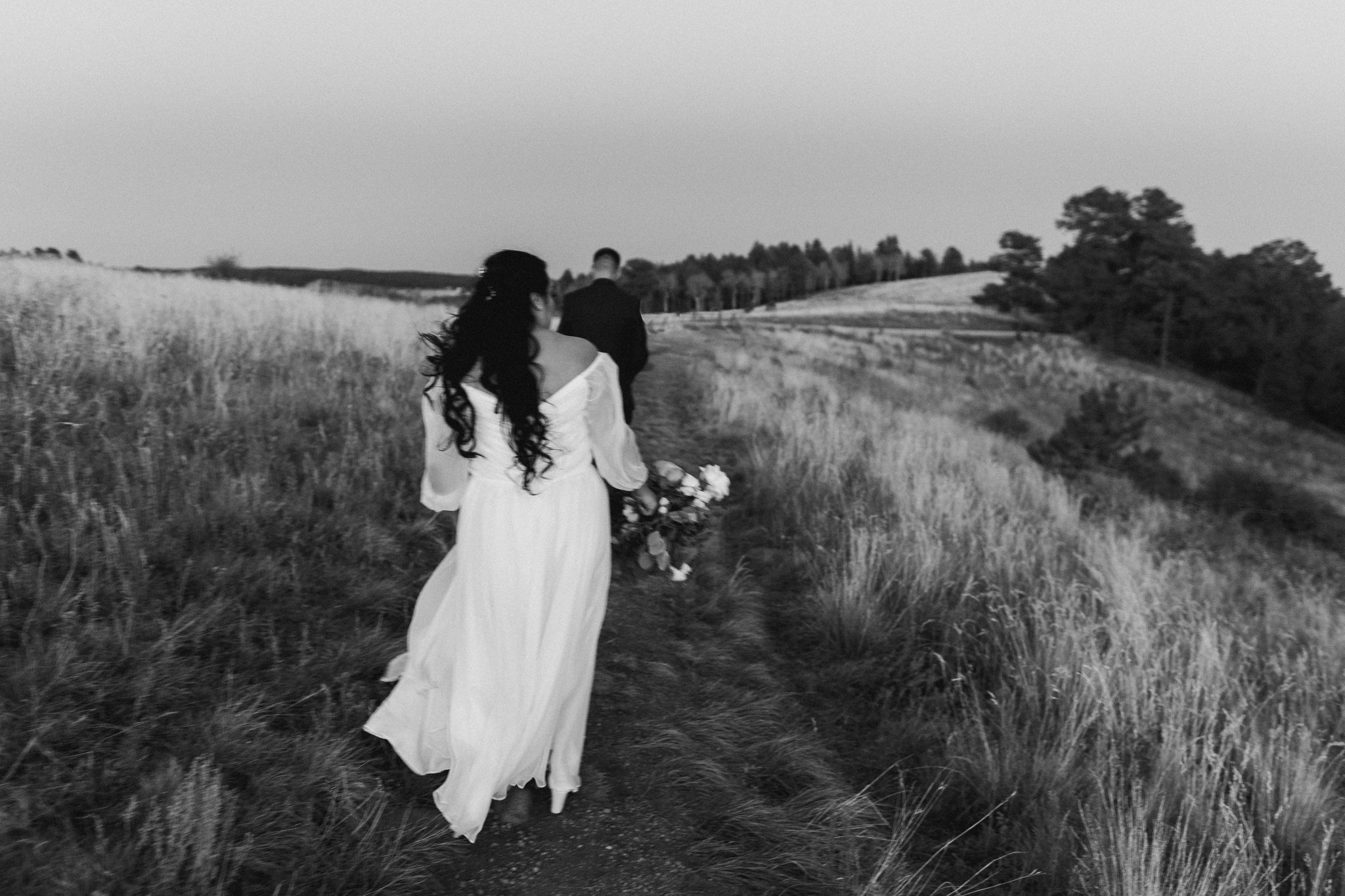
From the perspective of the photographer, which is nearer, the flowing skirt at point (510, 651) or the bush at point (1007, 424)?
the flowing skirt at point (510, 651)

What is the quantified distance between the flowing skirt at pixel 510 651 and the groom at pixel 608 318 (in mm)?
3530

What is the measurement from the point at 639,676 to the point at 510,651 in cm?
145

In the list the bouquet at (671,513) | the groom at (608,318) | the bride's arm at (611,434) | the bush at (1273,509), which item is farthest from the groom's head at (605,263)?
the bush at (1273,509)

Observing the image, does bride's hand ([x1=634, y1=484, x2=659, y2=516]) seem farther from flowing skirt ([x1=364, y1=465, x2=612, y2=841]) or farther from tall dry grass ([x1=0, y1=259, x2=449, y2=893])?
tall dry grass ([x1=0, y1=259, x2=449, y2=893])

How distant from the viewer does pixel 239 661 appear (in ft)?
10.2

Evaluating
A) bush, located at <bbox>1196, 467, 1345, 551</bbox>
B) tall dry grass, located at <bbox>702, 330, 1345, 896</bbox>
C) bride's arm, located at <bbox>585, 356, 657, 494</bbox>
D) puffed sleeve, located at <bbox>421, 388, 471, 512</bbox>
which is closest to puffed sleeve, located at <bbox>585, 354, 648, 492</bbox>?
bride's arm, located at <bbox>585, 356, 657, 494</bbox>

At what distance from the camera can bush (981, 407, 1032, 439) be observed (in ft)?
58.2

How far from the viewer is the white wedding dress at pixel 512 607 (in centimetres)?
285

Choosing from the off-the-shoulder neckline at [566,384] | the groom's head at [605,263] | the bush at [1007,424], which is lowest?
the bush at [1007,424]

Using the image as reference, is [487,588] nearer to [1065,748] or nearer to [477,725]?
[477,725]

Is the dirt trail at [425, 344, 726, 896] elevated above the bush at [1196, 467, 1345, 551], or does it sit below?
above

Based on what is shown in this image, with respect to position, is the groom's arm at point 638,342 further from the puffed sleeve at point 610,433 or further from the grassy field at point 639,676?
the puffed sleeve at point 610,433

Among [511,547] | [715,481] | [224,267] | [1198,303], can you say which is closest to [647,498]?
[715,481]

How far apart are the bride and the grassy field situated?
0.22 metres
